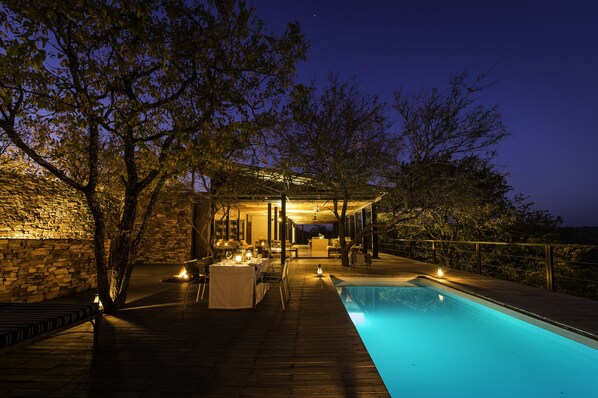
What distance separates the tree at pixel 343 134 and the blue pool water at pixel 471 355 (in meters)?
4.27

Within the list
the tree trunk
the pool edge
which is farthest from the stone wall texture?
the pool edge

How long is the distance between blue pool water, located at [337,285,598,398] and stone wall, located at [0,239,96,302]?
543cm

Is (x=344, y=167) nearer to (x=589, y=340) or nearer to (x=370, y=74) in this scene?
(x=370, y=74)

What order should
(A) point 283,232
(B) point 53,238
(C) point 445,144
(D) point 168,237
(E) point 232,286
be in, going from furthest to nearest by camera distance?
(D) point 168,237
(A) point 283,232
(C) point 445,144
(B) point 53,238
(E) point 232,286

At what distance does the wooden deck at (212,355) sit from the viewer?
2449mm

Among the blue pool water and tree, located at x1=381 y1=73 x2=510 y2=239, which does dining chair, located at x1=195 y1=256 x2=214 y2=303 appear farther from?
tree, located at x1=381 y1=73 x2=510 y2=239

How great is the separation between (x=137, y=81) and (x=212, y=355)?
3.97 meters

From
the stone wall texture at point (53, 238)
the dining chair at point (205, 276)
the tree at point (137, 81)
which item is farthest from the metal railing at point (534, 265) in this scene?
the stone wall texture at point (53, 238)

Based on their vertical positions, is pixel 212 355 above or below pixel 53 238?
below

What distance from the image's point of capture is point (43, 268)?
18.1ft

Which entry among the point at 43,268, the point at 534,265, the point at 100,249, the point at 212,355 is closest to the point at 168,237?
the point at 43,268

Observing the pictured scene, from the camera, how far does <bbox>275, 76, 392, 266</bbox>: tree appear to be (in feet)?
30.6

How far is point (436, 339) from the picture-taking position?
15.7 feet

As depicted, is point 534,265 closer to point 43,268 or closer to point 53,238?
point 43,268
